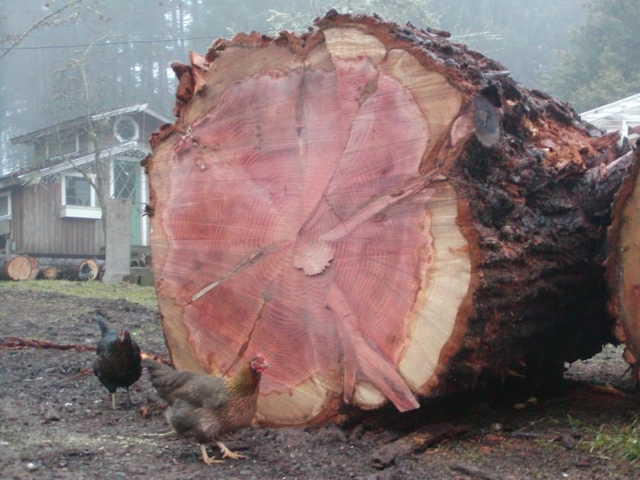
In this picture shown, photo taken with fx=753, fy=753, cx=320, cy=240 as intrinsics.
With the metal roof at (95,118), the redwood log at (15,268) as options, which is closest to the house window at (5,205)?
the metal roof at (95,118)

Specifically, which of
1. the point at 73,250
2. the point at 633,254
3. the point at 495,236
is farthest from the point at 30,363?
the point at 73,250

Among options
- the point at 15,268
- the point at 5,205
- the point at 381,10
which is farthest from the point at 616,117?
the point at 5,205

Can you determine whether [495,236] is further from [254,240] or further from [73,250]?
[73,250]

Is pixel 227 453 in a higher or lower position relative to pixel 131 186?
lower

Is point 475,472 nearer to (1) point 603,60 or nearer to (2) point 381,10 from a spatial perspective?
(2) point 381,10

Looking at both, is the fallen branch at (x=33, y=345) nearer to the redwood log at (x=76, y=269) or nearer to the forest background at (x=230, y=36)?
the redwood log at (x=76, y=269)

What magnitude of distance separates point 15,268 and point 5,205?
26.9 ft

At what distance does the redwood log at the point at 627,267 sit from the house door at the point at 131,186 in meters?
21.3

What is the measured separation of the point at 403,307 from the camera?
3334mm

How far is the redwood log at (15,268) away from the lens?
16172 millimetres

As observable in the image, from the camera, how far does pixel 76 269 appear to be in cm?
1639

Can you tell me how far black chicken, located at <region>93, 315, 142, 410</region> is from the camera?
4.53 metres

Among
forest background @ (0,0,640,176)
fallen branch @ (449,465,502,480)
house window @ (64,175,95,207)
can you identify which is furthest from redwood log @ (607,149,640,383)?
house window @ (64,175,95,207)

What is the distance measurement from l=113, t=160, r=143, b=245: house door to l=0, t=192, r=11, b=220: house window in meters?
3.17
